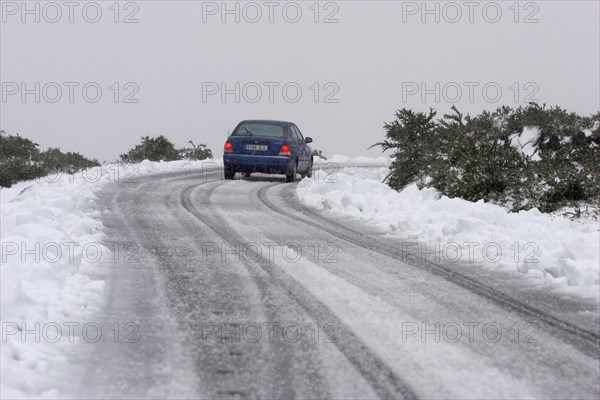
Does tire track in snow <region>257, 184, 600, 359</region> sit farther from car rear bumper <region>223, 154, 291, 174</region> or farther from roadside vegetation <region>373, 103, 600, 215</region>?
car rear bumper <region>223, 154, 291, 174</region>

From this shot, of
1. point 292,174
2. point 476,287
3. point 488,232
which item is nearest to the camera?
point 476,287

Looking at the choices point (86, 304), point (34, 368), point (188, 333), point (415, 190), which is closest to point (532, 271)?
point (188, 333)

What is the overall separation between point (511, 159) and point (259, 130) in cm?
862

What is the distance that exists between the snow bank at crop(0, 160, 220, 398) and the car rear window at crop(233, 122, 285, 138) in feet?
32.3

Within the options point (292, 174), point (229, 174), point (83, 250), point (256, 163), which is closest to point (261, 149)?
point (256, 163)

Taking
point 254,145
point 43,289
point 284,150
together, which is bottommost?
point 43,289

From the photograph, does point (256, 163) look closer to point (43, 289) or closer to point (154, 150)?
point (43, 289)

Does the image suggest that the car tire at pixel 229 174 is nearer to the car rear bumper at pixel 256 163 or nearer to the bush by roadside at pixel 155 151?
the car rear bumper at pixel 256 163

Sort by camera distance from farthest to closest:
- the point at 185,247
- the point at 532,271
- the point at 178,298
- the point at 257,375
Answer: the point at 185,247 → the point at 532,271 → the point at 178,298 → the point at 257,375

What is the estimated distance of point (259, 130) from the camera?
A: 60.1 ft

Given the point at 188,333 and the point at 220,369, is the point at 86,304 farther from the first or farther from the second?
the point at 220,369

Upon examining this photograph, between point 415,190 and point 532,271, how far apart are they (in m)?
5.98

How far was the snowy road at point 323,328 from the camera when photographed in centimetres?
340

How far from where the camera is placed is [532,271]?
20.9 feet
